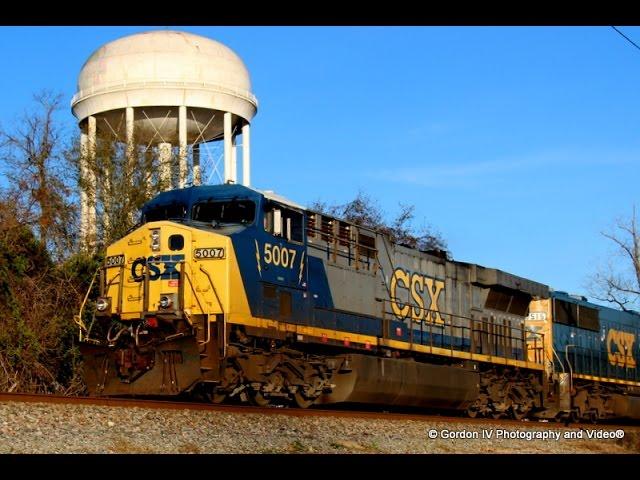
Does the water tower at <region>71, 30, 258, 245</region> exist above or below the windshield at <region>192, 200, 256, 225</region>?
above

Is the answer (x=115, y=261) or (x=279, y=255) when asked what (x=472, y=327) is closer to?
(x=279, y=255)

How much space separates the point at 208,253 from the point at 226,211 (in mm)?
1207

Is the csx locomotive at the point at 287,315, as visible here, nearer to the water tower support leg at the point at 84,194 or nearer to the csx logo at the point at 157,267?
the csx logo at the point at 157,267

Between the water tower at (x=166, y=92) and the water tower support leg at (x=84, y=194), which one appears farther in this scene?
the water tower at (x=166, y=92)

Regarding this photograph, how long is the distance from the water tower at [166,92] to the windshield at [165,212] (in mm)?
17752

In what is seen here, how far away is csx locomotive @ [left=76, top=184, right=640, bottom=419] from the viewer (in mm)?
14125

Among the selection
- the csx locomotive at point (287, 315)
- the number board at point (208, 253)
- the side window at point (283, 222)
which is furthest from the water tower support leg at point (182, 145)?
the number board at point (208, 253)

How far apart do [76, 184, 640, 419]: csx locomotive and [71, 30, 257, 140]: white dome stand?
635 inches

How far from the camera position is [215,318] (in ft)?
45.6

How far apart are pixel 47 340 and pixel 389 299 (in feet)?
26.4

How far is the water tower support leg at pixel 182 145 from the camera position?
2873cm

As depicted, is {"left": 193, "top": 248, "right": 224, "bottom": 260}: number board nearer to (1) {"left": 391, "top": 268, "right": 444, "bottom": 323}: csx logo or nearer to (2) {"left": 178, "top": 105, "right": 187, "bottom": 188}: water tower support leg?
(1) {"left": 391, "top": 268, "right": 444, "bottom": 323}: csx logo

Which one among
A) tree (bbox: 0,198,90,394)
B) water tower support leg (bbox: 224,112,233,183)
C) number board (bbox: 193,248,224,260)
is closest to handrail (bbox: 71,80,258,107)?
water tower support leg (bbox: 224,112,233,183)
